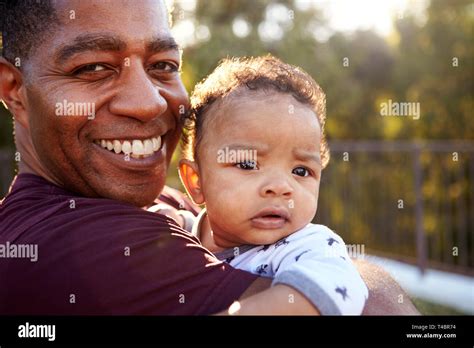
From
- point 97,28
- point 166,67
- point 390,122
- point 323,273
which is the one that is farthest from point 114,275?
point 390,122

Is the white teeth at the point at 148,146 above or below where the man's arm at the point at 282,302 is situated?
above

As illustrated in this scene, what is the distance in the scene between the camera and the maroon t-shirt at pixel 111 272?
210cm

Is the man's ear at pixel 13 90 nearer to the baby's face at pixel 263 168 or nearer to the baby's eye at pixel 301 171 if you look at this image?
the baby's face at pixel 263 168

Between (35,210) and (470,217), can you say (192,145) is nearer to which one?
(35,210)

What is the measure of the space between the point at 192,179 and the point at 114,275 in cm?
77

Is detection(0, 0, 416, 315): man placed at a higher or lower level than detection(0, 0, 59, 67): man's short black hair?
lower

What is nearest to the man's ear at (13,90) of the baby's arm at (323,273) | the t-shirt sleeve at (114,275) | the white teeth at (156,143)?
the white teeth at (156,143)

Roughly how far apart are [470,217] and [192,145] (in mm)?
6501

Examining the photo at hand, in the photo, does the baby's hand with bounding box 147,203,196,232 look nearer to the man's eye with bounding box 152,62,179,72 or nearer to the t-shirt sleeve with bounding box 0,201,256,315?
the man's eye with bounding box 152,62,179,72

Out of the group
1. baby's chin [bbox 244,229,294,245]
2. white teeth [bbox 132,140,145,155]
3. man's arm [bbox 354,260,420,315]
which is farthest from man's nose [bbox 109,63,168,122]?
man's arm [bbox 354,260,420,315]

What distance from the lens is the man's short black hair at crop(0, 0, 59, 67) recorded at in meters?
2.62

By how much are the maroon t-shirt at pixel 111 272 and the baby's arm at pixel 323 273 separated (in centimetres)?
16

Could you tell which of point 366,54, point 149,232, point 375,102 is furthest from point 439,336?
point 366,54

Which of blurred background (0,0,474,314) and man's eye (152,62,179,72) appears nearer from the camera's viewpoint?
man's eye (152,62,179,72)
